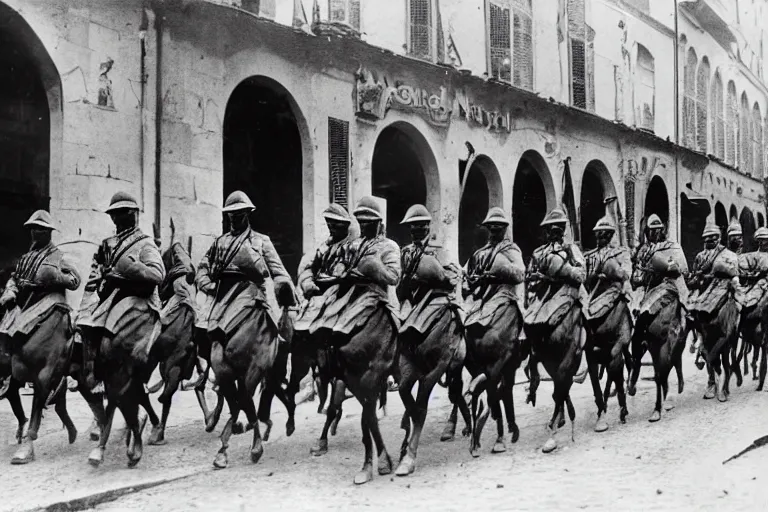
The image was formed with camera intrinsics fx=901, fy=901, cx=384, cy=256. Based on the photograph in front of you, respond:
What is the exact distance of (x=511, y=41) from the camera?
63.8ft

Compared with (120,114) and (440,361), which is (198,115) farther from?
(440,361)

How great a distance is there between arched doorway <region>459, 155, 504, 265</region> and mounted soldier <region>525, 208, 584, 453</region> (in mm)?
10295

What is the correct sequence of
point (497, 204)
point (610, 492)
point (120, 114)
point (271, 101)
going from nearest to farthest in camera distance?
point (610, 492) < point (120, 114) < point (271, 101) < point (497, 204)

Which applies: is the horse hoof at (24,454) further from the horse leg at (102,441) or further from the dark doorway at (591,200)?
the dark doorway at (591,200)

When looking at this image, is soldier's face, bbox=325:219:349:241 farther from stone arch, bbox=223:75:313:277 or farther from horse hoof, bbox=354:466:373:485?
stone arch, bbox=223:75:313:277

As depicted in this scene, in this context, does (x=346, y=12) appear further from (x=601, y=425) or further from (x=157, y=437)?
(x=157, y=437)

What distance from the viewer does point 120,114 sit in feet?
41.2

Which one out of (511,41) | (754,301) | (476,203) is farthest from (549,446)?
(511,41)

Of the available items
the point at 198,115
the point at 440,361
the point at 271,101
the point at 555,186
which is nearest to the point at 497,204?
the point at 555,186

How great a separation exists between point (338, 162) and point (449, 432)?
7405 mm

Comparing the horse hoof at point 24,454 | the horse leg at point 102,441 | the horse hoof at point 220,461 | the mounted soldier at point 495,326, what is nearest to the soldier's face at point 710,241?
the mounted soldier at point 495,326

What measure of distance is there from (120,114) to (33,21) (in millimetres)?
1621

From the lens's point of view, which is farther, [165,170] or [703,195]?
[703,195]

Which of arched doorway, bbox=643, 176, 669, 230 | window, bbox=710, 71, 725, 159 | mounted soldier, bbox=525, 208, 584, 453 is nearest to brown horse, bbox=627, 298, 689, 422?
mounted soldier, bbox=525, 208, 584, 453
